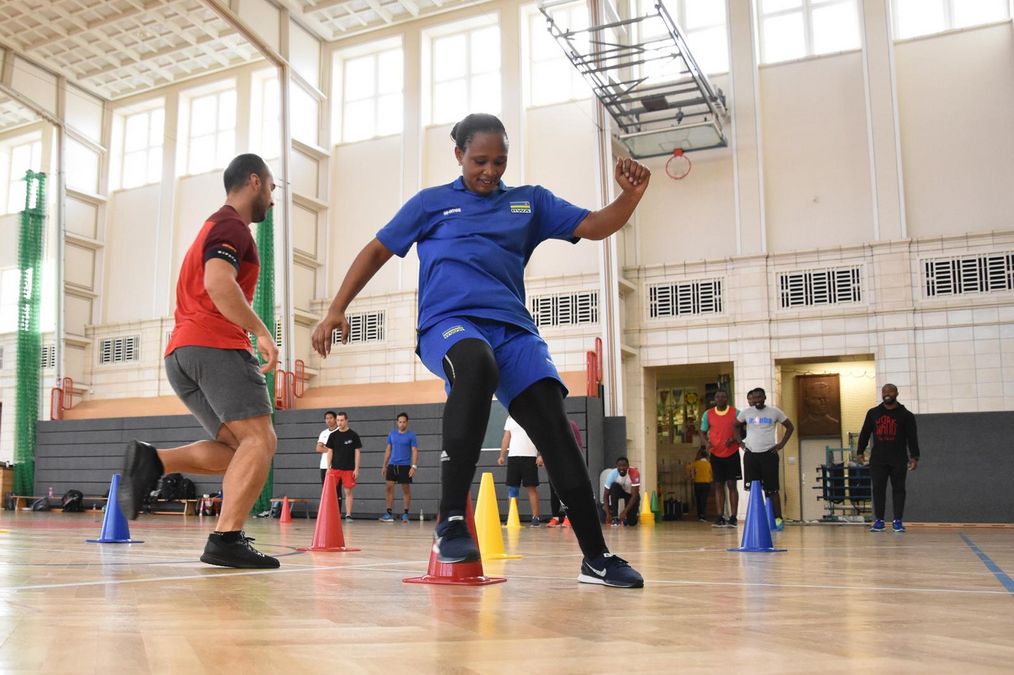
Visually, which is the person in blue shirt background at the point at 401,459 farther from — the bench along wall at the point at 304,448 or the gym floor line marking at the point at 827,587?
the gym floor line marking at the point at 827,587

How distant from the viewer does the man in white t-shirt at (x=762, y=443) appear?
977cm

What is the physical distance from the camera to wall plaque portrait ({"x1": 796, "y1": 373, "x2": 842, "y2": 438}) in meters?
16.2

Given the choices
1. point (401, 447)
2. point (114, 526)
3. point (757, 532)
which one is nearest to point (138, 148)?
point (401, 447)

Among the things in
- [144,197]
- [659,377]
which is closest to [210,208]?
[144,197]

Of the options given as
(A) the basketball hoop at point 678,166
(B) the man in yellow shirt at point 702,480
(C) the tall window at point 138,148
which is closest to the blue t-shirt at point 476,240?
(A) the basketball hoop at point 678,166

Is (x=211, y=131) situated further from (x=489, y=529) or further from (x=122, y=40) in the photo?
(x=489, y=529)

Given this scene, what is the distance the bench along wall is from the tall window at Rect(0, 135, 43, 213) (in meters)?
5.95

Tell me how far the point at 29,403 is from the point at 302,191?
24.8 ft

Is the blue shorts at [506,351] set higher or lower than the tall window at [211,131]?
lower

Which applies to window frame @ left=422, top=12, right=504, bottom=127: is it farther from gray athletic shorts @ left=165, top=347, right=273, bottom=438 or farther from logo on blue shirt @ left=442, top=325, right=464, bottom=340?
logo on blue shirt @ left=442, top=325, right=464, bottom=340

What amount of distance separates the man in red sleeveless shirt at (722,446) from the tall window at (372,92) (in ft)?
32.5

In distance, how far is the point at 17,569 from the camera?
10.6ft

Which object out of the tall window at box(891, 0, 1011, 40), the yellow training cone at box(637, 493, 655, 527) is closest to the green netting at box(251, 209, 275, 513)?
the yellow training cone at box(637, 493, 655, 527)

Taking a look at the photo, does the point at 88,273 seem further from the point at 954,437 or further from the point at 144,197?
the point at 954,437
